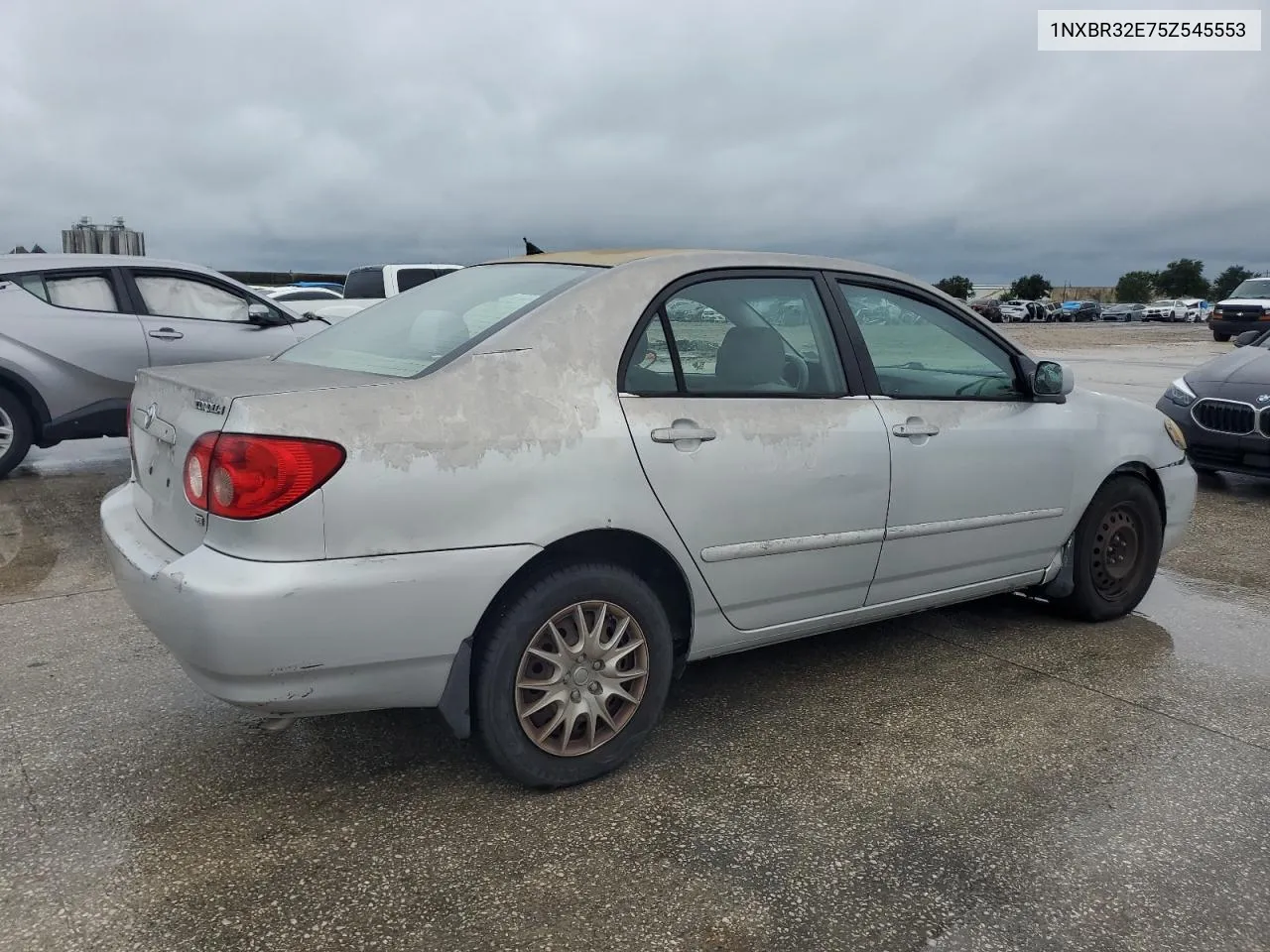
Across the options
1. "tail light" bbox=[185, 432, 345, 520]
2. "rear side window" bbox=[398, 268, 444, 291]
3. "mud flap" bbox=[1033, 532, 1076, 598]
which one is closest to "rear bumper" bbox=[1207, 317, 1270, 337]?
"rear side window" bbox=[398, 268, 444, 291]

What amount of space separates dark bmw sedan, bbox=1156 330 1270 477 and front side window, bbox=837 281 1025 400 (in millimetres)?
4398

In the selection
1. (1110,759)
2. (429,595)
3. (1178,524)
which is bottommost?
(1110,759)

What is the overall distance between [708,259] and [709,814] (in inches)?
69.4

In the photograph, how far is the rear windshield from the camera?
3047 millimetres

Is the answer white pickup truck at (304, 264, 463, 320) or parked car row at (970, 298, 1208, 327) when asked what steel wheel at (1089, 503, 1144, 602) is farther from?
parked car row at (970, 298, 1208, 327)

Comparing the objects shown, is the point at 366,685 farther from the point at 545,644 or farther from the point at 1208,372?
the point at 1208,372

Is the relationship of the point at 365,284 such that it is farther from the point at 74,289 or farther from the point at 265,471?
the point at 265,471

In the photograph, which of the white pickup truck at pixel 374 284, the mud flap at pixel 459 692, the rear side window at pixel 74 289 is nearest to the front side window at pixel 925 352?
the mud flap at pixel 459 692

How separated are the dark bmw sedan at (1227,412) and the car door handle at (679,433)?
236 inches

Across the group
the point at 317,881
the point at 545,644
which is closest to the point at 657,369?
the point at 545,644

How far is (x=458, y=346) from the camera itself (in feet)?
9.61

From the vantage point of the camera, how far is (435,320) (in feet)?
11.0

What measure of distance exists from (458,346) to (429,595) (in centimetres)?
74

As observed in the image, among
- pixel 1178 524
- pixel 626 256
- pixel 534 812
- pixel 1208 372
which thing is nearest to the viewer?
pixel 534 812
